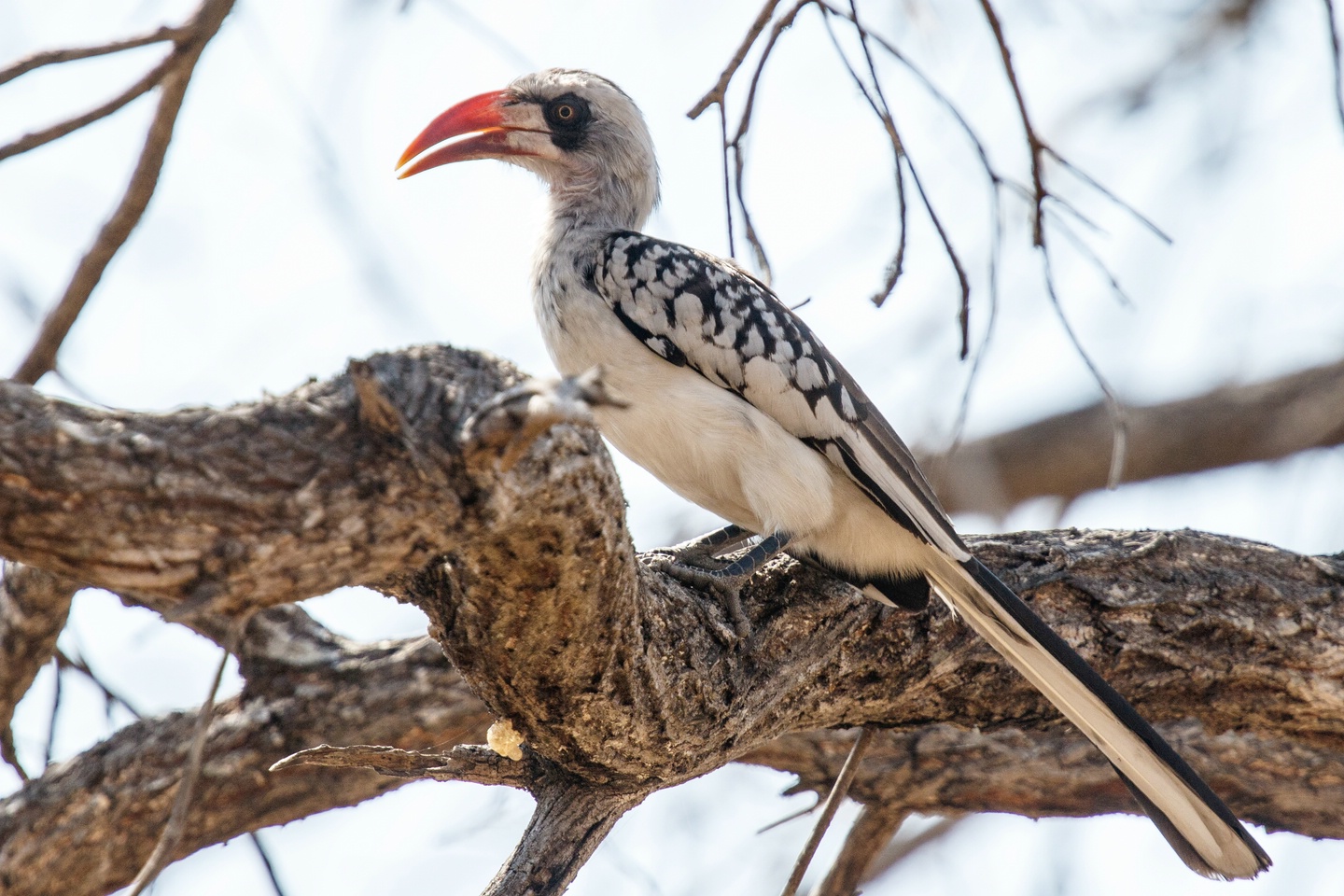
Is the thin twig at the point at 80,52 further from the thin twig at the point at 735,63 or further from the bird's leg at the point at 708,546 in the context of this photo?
the bird's leg at the point at 708,546

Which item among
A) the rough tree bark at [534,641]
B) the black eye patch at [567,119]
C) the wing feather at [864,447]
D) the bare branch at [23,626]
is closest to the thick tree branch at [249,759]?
the rough tree bark at [534,641]

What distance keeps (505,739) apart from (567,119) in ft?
8.41

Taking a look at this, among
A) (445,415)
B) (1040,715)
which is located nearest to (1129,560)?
(1040,715)

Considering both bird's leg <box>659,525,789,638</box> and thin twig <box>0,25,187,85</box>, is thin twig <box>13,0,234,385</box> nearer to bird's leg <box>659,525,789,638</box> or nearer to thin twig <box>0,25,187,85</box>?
thin twig <box>0,25,187,85</box>

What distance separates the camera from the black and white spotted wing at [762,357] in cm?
318

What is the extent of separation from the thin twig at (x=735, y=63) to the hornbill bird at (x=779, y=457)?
710mm

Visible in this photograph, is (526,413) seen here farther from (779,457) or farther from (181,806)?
Result: (779,457)

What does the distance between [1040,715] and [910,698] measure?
0.38 meters

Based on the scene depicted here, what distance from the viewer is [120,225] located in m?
3.13

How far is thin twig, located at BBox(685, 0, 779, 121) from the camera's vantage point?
8.52 ft

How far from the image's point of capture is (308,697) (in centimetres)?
355

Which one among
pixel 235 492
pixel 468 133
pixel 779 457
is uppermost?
pixel 468 133

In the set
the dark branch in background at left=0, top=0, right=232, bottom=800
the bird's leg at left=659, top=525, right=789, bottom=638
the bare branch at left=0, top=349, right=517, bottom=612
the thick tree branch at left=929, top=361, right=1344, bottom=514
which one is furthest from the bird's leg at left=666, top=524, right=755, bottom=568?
the thick tree branch at left=929, top=361, right=1344, bottom=514

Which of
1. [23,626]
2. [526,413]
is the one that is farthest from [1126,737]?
[23,626]
